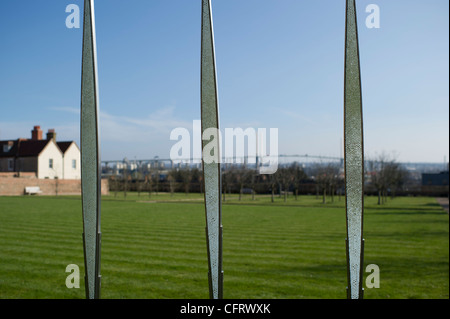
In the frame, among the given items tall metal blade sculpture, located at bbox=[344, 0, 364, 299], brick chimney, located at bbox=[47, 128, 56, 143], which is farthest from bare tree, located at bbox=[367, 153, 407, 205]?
tall metal blade sculpture, located at bbox=[344, 0, 364, 299]

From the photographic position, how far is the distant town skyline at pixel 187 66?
2.20 m

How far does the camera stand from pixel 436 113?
3105 mm

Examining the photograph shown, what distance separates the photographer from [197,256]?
381 inches

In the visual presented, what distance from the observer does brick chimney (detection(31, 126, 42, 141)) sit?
241cm

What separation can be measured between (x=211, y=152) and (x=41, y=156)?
6.00ft

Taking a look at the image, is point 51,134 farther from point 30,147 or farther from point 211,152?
point 211,152

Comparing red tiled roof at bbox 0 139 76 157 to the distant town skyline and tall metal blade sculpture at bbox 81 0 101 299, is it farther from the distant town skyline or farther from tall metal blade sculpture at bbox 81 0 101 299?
tall metal blade sculpture at bbox 81 0 101 299

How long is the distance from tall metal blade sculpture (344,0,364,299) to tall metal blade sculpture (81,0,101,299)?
1112mm

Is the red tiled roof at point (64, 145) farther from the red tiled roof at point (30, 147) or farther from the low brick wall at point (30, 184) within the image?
the low brick wall at point (30, 184)

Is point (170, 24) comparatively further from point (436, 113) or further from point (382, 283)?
point (382, 283)
